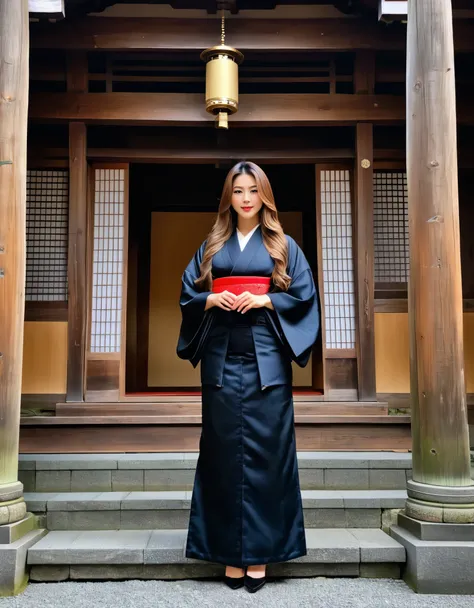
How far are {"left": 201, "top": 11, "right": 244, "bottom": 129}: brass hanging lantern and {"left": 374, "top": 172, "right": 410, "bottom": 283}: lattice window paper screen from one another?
1.80 meters

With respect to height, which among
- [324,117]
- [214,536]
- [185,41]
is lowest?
[214,536]

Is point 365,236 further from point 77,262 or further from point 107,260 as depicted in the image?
point 77,262

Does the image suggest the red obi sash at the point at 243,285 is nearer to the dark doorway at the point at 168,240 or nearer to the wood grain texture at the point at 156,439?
the wood grain texture at the point at 156,439

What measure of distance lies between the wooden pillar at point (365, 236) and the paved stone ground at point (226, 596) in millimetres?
2100

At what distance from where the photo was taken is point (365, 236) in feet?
17.4

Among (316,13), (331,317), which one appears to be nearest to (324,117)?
(316,13)

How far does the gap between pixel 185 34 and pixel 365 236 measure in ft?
8.44

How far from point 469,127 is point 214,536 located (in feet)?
15.8

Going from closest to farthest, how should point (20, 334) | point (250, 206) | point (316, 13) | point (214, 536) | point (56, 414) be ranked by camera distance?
point (214, 536) → point (250, 206) → point (20, 334) → point (56, 414) → point (316, 13)

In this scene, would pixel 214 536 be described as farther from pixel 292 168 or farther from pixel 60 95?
pixel 292 168

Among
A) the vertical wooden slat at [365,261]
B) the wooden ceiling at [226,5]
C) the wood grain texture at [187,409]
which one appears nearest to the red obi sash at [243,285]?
the wood grain texture at [187,409]

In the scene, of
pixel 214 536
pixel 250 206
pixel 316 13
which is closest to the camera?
pixel 214 536

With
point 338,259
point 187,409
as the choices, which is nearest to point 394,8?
point 338,259

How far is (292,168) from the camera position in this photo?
722cm
